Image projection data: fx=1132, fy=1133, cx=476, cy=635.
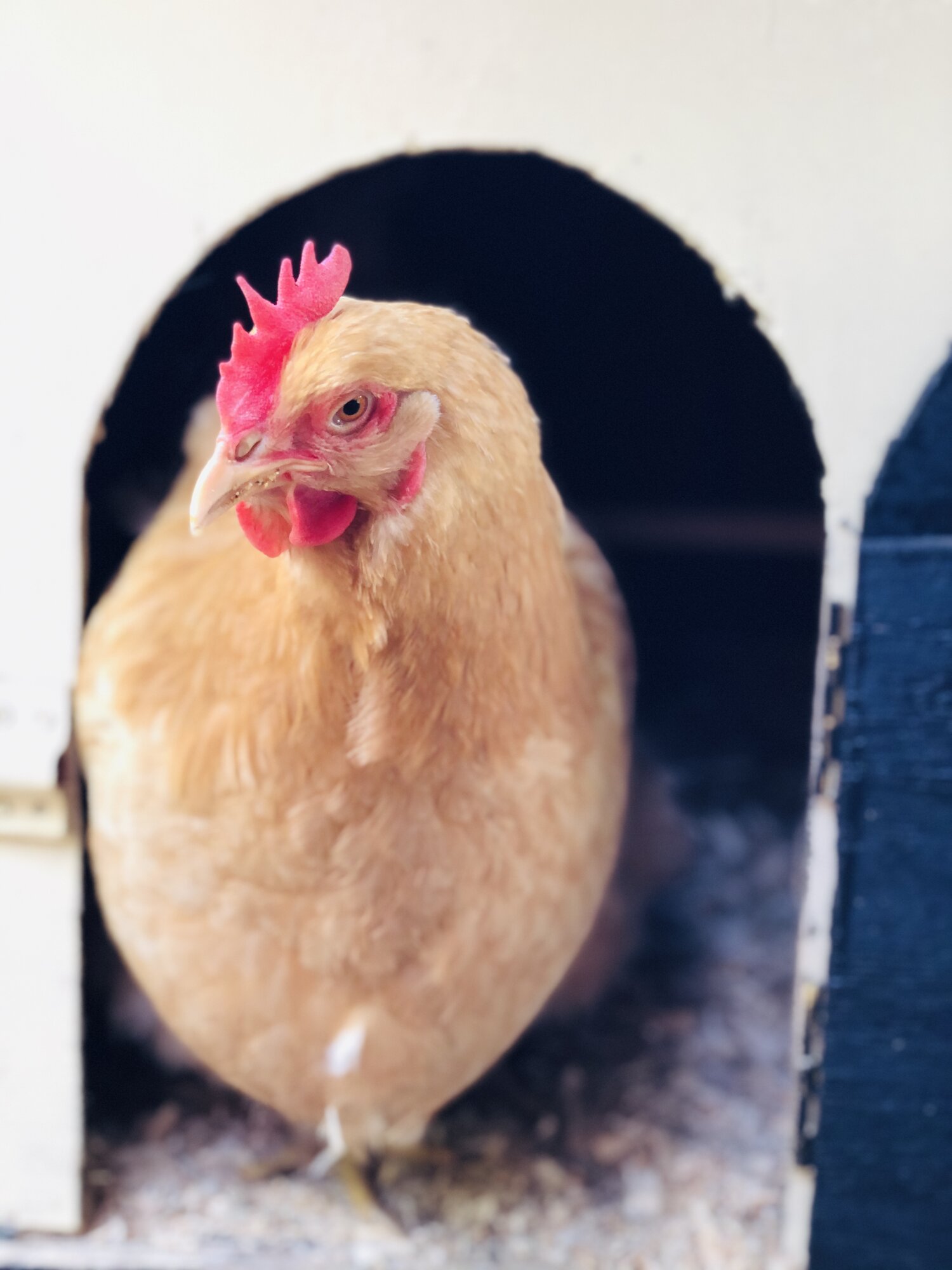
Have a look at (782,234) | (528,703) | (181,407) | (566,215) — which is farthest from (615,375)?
(528,703)

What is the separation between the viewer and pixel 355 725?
1187mm

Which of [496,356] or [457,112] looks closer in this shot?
[496,356]

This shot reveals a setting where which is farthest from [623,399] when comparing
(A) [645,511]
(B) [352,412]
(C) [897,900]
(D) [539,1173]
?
(B) [352,412]

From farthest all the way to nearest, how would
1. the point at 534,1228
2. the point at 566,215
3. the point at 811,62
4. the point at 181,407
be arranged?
the point at 566,215 → the point at 181,407 → the point at 534,1228 → the point at 811,62

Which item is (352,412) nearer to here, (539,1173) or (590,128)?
(590,128)

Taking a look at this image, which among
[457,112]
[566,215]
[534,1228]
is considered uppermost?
[566,215]

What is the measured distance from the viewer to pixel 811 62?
126cm

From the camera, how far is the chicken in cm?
101

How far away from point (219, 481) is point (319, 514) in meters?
0.10

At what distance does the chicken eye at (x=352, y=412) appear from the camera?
0.98 m

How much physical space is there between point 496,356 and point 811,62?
0.53 metres

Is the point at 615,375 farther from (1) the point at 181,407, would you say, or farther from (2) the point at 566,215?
(1) the point at 181,407

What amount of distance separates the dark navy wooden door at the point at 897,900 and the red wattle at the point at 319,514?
64 centimetres

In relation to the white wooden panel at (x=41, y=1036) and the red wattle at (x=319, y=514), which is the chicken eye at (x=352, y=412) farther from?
the white wooden panel at (x=41, y=1036)
